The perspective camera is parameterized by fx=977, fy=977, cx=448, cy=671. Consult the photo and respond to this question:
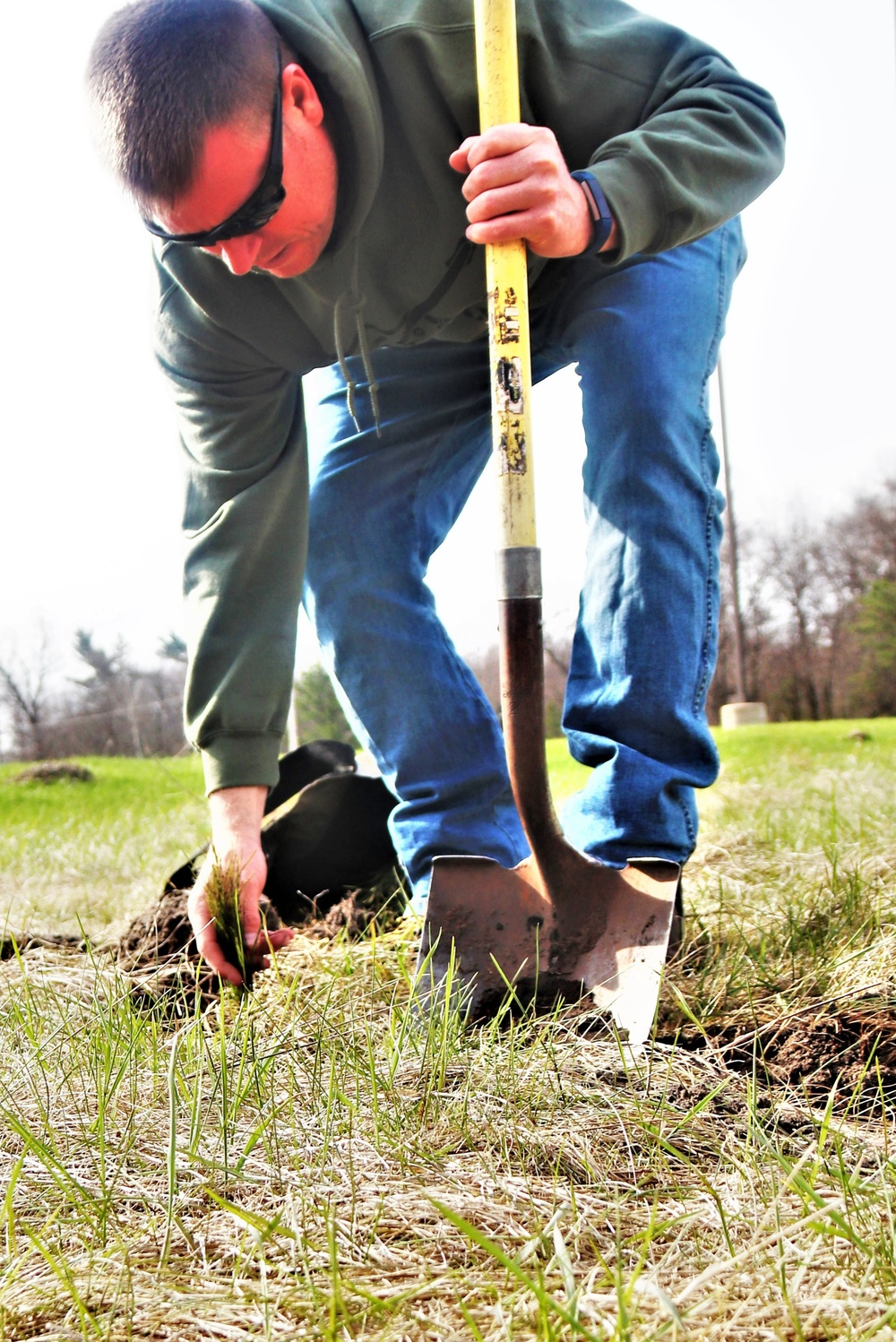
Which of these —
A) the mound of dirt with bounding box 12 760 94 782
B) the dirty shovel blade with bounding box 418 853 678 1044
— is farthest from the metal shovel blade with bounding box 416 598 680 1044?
the mound of dirt with bounding box 12 760 94 782

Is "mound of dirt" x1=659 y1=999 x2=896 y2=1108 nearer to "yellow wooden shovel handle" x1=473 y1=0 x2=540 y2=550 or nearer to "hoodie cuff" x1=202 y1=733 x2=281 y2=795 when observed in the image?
"yellow wooden shovel handle" x1=473 y1=0 x2=540 y2=550

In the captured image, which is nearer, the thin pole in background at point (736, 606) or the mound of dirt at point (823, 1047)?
the mound of dirt at point (823, 1047)

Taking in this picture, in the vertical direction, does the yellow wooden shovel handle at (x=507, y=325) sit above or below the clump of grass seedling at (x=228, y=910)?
above

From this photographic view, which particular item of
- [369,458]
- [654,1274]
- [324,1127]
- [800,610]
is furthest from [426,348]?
[800,610]

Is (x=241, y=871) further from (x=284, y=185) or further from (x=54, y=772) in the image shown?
(x=54, y=772)

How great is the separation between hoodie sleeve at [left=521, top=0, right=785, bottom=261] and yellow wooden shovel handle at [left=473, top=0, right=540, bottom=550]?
19 cm

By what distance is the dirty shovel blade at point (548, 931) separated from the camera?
4.85ft

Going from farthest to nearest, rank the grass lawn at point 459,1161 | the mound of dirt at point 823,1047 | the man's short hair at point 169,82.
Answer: the man's short hair at point 169,82 < the mound of dirt at point 823,1047 < the grass lawn at point 459,1161

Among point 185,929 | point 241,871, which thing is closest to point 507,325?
point 241,871

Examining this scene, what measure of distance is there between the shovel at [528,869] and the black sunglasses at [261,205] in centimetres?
32

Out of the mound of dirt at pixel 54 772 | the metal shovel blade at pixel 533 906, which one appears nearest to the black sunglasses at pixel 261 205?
the metal shovel blade at pixel 533 906

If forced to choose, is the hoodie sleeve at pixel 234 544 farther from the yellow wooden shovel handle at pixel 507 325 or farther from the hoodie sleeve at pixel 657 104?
the hoodie sleeve at pixel 657 104

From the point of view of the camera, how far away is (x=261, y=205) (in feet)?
5.09

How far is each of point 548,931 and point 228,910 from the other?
548mm
